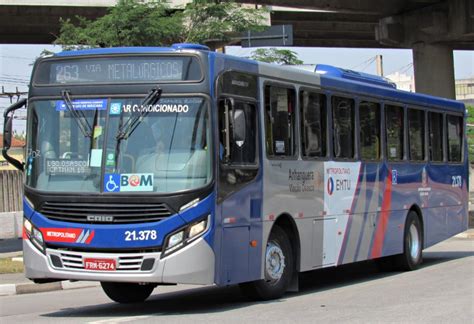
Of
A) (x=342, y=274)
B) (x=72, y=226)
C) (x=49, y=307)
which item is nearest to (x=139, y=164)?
(x=72, y=226)

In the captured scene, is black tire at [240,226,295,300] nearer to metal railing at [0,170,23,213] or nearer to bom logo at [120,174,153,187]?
bom logo at [120,174,153,187]

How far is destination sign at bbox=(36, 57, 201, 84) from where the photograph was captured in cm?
1027

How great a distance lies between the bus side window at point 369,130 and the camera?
14.1 meters

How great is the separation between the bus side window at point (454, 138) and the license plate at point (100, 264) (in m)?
10.2

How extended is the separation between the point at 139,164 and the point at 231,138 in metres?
1.16

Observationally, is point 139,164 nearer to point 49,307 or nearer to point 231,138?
point 231,138

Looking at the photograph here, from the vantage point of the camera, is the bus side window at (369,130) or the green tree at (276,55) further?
the green tree at (276,55)

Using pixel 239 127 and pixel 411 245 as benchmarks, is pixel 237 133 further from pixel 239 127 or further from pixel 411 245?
pixel 411 245

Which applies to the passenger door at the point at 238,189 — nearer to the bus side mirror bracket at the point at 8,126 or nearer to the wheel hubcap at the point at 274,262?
the wheel hubcap at the point at 274,262

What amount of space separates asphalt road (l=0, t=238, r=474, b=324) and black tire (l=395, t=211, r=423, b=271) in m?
0.29

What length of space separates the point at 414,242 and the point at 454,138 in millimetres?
3189

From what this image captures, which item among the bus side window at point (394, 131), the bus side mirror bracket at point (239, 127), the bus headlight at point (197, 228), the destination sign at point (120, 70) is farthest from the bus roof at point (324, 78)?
the bus headlight at point (197, 228)

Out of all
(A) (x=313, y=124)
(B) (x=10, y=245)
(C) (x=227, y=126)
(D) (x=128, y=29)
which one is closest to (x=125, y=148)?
(C) (x=227, y=126)

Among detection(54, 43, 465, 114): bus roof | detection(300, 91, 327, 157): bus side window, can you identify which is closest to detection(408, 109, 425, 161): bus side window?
detection(54, 43, 465, 114): bus roof
